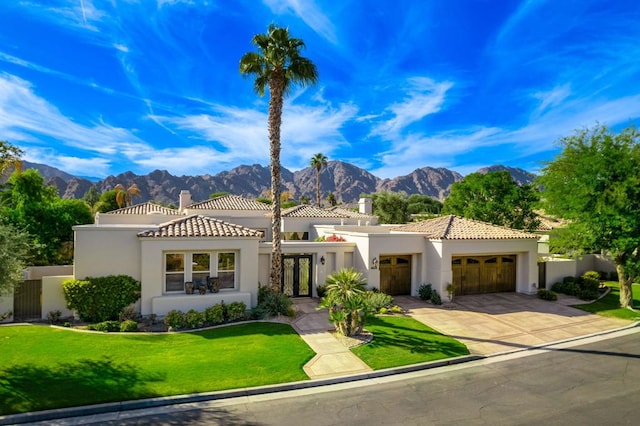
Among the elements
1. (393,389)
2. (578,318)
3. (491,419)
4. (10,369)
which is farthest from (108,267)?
(578,318)

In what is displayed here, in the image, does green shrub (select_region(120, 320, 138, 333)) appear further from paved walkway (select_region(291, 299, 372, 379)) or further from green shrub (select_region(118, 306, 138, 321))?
paved walkway (select_region(291, 299, 372, 379))

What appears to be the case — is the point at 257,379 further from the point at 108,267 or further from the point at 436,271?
the point at 436,271

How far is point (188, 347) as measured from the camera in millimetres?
12555

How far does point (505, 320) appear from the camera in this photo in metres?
17.0

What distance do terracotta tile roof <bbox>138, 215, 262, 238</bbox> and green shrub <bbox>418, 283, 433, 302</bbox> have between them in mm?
9803

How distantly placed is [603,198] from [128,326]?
896 inches

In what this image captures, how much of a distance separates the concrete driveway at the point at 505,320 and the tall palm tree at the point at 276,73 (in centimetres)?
751

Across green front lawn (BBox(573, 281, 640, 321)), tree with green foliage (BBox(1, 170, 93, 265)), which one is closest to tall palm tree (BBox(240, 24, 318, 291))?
green front lawn (BBox(573, 281, 640, 321))

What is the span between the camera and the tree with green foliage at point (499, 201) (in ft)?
116

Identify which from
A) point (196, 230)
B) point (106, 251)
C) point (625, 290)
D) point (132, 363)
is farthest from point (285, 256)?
point (625, 290)

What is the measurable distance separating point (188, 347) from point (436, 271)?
1371 cm

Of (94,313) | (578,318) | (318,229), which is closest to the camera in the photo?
(94,313)

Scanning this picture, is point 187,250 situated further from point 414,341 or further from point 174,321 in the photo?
point 414,341

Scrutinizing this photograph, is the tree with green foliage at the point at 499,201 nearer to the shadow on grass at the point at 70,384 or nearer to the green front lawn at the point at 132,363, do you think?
the green front lawn at the point at 132,363
